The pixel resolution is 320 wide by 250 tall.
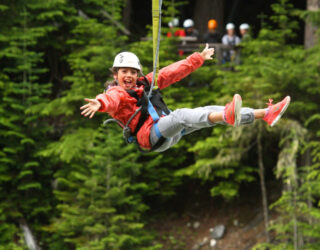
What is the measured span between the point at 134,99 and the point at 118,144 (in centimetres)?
674

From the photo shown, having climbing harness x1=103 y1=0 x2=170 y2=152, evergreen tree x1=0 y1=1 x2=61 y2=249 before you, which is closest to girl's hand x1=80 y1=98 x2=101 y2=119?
climbing harness x1=103 y1=0 x2=170 y2=152

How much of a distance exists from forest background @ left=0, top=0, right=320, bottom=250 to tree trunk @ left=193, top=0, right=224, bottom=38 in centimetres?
267

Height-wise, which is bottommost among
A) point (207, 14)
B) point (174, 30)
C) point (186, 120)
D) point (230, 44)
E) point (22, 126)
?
point (22, 126)

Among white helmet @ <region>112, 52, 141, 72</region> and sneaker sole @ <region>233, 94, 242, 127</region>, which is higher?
white helmet @ <region>112, 52, 141, 72</region>

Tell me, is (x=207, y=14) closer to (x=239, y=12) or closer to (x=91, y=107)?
(x=239, y=12)

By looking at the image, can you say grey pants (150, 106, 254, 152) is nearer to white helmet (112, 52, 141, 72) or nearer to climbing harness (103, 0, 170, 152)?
climbing harness (103, 0, 170, 152)

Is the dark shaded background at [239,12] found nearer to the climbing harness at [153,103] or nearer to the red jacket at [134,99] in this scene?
the red jacket at [134,99]

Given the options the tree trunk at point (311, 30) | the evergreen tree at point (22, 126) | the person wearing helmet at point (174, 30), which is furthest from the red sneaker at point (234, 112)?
the evergreen tree at point (22, 126)

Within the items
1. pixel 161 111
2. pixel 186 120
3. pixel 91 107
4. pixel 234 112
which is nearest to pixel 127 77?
pixel 161 111

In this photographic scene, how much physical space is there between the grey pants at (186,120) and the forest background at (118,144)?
213 inches

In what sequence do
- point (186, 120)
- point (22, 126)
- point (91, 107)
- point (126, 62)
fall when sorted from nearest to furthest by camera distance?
point (91, 107)
point (186, 120)
point (126, 62)
point (22, 126)

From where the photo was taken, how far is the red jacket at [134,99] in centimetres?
602

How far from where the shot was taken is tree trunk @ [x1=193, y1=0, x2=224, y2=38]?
16.9 m

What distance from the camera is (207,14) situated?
1702 centimetres
